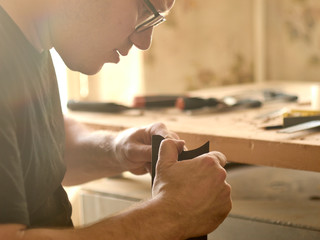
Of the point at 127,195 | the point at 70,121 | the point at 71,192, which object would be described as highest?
the point at 70,121

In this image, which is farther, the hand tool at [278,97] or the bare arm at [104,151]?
the hand tool at [278,97]

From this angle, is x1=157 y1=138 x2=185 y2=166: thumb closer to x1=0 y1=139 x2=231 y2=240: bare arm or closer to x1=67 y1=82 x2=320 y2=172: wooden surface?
x1=0 y1=139 x2=231 y2=240: bare arm

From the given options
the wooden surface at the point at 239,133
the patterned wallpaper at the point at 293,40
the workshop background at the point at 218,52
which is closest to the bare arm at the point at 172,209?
the wooden surface at the point at 239,133

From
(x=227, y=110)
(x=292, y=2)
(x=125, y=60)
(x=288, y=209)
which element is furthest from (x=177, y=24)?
(x=288, y=209)

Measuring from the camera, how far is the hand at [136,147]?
1.13 meters

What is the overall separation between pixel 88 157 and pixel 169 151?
39 cm

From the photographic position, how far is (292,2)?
9.21 ft

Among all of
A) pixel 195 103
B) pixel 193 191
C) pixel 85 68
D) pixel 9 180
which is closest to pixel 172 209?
pixel 193 191

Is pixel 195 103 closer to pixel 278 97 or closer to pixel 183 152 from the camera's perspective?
pixel 278 97

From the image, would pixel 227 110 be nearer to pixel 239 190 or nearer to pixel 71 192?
pixel 239 190

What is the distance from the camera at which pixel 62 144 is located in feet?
3.70

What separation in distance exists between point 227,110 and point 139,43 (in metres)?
0.42

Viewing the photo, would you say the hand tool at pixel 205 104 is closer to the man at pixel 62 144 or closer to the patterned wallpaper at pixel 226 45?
the man at pixel 62 144

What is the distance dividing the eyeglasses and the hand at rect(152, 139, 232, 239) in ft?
0.94
